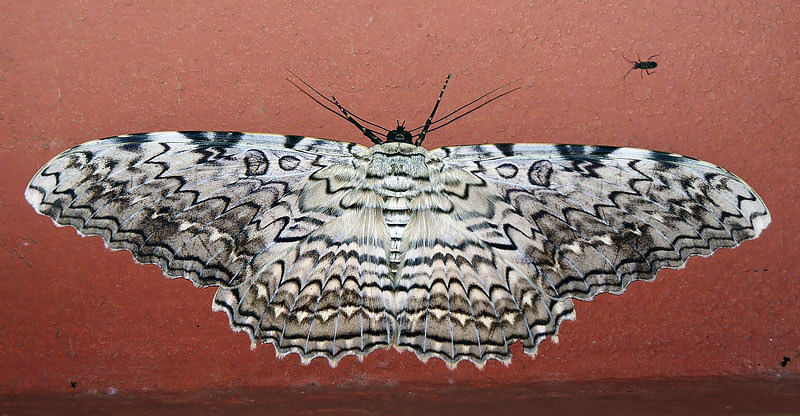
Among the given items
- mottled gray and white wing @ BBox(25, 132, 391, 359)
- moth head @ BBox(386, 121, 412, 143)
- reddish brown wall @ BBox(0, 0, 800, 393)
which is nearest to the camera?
mottled gray and white wing @ BBox(25, 132, 391, 359)

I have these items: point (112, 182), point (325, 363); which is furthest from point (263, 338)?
point (112, 182)

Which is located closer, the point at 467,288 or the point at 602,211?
the point at 602,211

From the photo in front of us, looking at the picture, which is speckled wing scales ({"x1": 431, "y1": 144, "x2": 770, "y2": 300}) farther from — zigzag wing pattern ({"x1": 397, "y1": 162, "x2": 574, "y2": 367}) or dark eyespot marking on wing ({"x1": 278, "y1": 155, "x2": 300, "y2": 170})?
dark eyespot marking on wing ({"x1": 278, "y1": 155, "x2": 300, "y2": 170})

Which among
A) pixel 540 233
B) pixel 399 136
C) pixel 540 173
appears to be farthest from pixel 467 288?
pixel 399 136

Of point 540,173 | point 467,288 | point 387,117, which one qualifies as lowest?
Result: point 467,288

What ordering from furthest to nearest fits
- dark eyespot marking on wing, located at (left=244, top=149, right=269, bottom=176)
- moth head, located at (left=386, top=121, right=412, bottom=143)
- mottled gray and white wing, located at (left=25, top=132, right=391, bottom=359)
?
1. moth head, located at (left=386, top=121, right=412, bottom=143)
2. dark eyespot marking on wing, located at (left=244, top=149, right=269, bottom=176)
3. mottled gray and white wing, located at (left=25, top=132, right=391, bottom=359)

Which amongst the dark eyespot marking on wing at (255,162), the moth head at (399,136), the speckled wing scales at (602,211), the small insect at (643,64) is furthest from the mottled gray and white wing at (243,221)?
the small insect at (643,64)

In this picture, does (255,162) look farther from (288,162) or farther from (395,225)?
(395,225)

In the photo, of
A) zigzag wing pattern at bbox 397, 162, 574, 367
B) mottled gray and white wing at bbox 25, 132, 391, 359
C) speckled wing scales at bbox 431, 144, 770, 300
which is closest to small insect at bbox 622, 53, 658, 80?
speckled wing scales at bbox 431, 144, 770, 300
